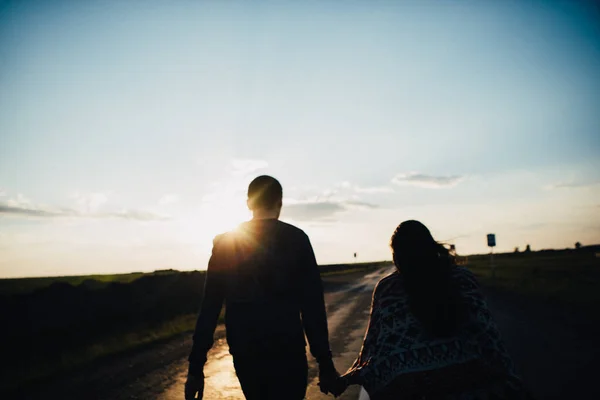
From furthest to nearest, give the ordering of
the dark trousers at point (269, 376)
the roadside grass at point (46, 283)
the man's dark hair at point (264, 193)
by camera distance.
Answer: the roadside grass at point (46, 283), the man's dark hair at point (264, 193), the dark trousers at point (269, 376)

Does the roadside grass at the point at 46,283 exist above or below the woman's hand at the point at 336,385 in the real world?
above

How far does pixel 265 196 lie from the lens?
298cm

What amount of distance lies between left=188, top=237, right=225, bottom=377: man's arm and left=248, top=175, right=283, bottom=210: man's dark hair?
1.13 feet

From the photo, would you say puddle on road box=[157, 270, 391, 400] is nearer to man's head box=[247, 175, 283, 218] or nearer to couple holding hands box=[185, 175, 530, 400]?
couple holding hands box=[185, 175, 530, 400]

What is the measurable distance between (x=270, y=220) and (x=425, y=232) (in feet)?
3.22

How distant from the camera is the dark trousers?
2676 millimetres

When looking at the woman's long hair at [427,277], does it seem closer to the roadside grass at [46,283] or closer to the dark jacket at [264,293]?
the dark jacket at [264,293]

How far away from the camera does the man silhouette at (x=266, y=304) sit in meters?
2.68

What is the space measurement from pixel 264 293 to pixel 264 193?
0.66 m

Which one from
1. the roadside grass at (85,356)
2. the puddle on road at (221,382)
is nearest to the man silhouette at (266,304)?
the puddle on road at (221,382)

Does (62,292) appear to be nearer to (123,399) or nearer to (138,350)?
(138,350)

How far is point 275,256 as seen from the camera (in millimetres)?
2805

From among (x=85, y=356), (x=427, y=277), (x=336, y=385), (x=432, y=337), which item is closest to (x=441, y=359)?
(x=432, y=337)

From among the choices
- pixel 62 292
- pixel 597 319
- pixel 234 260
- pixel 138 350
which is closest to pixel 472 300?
pixel 234 260
